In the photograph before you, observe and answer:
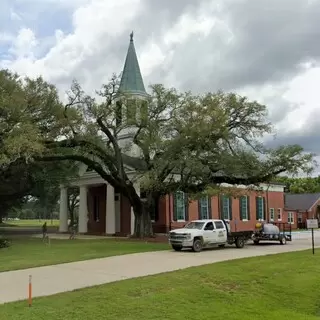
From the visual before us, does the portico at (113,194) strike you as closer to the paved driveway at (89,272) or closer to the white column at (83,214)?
the white column at (83,214)

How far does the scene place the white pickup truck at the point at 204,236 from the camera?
24938mm

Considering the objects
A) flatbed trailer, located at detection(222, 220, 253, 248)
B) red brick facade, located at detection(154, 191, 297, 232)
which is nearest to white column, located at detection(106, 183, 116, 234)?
red brick facade, located at detection(154, 191, 297, 232)

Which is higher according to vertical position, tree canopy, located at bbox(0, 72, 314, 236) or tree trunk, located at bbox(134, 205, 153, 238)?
tree canopy, located at bbox(0, 72, 314, 236)

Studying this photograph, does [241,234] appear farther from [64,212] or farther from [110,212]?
[64,212]

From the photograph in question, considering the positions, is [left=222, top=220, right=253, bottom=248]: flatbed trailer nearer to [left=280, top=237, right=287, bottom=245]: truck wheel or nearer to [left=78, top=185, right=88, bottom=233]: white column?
[left=280, top=237, right=287, bottom=245]: truck wheel

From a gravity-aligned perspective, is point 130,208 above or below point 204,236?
above

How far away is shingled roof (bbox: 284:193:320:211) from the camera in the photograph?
65125 mm

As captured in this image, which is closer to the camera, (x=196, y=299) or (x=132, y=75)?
(x=196, y=299)

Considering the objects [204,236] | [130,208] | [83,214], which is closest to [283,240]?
[204,236]

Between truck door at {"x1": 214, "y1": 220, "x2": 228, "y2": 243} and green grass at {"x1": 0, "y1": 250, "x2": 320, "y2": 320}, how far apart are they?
10022 millimetres

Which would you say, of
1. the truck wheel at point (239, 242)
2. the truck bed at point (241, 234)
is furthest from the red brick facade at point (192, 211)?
the truck wheel at point (239, 242)

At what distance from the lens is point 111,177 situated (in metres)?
35.7

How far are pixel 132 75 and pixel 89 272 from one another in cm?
2966

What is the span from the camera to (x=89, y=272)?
16.7m
